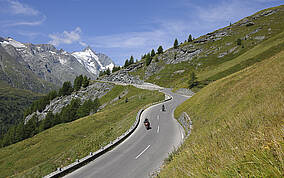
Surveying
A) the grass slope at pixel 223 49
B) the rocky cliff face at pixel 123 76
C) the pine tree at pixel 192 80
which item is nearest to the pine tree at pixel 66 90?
the rocky cliff face at pixel 123 76

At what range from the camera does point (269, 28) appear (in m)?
98.1

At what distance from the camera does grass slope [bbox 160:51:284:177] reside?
2.89 metres

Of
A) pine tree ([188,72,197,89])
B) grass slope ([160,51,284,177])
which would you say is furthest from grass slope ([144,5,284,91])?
grass slope ([160,51,284,177])

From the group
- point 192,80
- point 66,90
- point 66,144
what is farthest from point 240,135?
point 66,90

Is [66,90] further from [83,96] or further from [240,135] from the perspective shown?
[240,135]

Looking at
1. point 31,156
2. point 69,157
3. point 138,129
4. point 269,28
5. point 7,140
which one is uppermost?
point 269,28

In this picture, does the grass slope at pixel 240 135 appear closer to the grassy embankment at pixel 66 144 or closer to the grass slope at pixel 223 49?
the grassy embankment at pixel 66 144

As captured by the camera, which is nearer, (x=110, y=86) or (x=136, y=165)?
(x=136, y=165)

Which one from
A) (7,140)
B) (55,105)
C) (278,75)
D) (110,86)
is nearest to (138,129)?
(278,75)

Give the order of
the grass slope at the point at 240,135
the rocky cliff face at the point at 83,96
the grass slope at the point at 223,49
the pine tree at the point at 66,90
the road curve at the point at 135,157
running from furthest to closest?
the pine tree at the point at 66,90
the rocky cliff face at the point at 83,96
the grass slope at the point at 223,49
the road curve at the point at 135,157
the grass slope at the point at 240,135

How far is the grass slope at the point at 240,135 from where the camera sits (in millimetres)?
2895

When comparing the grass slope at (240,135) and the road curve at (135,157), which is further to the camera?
the road curve at (135,157)

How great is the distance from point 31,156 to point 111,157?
88.2ft

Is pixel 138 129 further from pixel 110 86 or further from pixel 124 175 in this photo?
pixel 110 86
